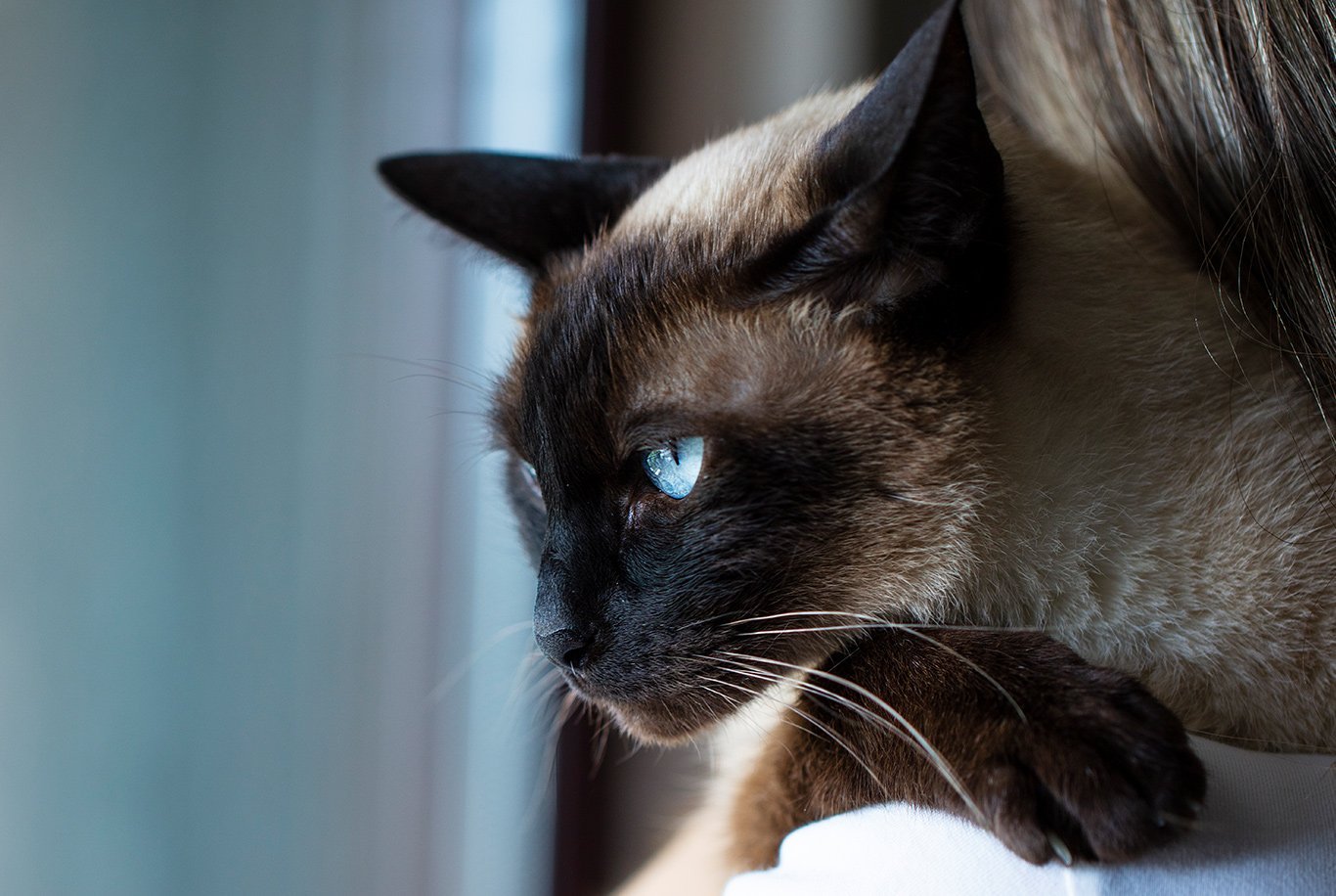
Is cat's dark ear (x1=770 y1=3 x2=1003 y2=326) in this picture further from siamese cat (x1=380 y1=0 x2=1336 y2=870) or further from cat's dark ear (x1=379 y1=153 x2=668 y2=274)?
cat's dark ear (x1=379 y1=153 x2=668 y2=274)

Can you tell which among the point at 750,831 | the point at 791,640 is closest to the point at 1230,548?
the point at 791,640

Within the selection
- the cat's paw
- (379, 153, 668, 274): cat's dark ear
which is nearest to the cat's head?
the cat's paw

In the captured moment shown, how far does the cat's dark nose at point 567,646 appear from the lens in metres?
0.89

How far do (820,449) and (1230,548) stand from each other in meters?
0.32

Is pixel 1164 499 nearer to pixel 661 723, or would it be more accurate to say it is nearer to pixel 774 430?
pixel 774 430

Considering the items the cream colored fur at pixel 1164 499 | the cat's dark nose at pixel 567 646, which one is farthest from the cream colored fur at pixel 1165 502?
the cat's dark nose at pixel 567 646

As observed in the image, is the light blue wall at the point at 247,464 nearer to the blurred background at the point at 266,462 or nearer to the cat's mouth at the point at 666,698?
the blurred background at the point at 266,462

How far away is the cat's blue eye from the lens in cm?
85

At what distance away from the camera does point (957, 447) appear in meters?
0.83

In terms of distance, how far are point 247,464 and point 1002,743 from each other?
1.00 m

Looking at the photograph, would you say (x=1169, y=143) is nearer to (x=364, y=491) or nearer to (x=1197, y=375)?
(x=1197, y=375)

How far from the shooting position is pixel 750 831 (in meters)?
0.96

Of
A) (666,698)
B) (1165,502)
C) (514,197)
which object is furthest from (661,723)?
(514,197)

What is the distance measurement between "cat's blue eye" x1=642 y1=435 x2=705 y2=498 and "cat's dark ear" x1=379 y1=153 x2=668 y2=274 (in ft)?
1.33
